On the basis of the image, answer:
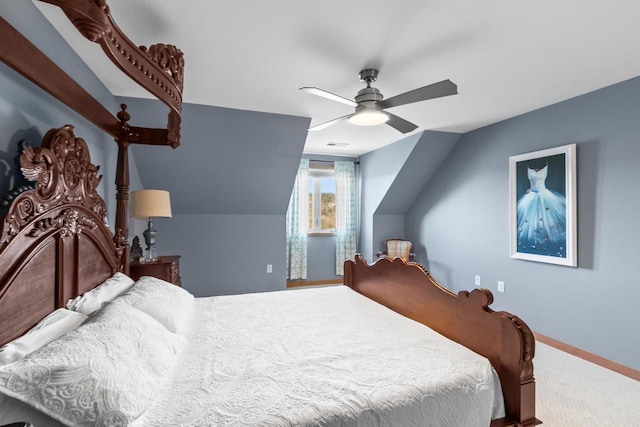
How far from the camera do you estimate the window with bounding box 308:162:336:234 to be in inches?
218

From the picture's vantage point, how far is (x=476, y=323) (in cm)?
160

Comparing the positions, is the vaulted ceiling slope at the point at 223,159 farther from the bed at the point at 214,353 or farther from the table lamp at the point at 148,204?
the bed at the point at 214,353

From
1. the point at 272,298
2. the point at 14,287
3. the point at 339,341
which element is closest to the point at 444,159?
the point at 272,298

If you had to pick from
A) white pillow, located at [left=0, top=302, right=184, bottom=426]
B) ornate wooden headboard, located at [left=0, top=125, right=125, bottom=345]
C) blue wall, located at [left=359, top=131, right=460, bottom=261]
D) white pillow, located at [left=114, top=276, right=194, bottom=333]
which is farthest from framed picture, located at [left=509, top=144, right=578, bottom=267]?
ornate wooden headboard, located at [left=0, top=125, right=125, bottom=345]

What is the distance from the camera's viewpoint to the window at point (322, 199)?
5.55 metres

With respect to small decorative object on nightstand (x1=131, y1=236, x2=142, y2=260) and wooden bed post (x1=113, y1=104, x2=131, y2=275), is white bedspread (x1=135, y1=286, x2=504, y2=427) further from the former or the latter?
small decorative object on nightstand (x1=131, y1=236, x2=142, y2=260)

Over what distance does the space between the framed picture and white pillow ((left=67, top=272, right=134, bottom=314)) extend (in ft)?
12.4

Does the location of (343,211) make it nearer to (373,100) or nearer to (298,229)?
(298,229)

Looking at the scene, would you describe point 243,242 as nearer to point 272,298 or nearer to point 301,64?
point 272,298

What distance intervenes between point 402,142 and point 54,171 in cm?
401

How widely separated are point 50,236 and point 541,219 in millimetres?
3995

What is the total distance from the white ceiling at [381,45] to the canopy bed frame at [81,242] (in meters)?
0.36

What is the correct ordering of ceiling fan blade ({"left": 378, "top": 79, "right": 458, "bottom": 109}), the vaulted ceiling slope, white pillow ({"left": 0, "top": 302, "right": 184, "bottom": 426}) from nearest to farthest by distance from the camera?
white pillow ({"left": 0, "top": 302, "right": 184, "bottom": 426})
ceiling fan blade ({"left": 378, "top": 79, "right": 458, "bottom": 109})
the vaulted ceiling slope

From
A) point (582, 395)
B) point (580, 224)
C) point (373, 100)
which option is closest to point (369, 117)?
point (373, 100)
